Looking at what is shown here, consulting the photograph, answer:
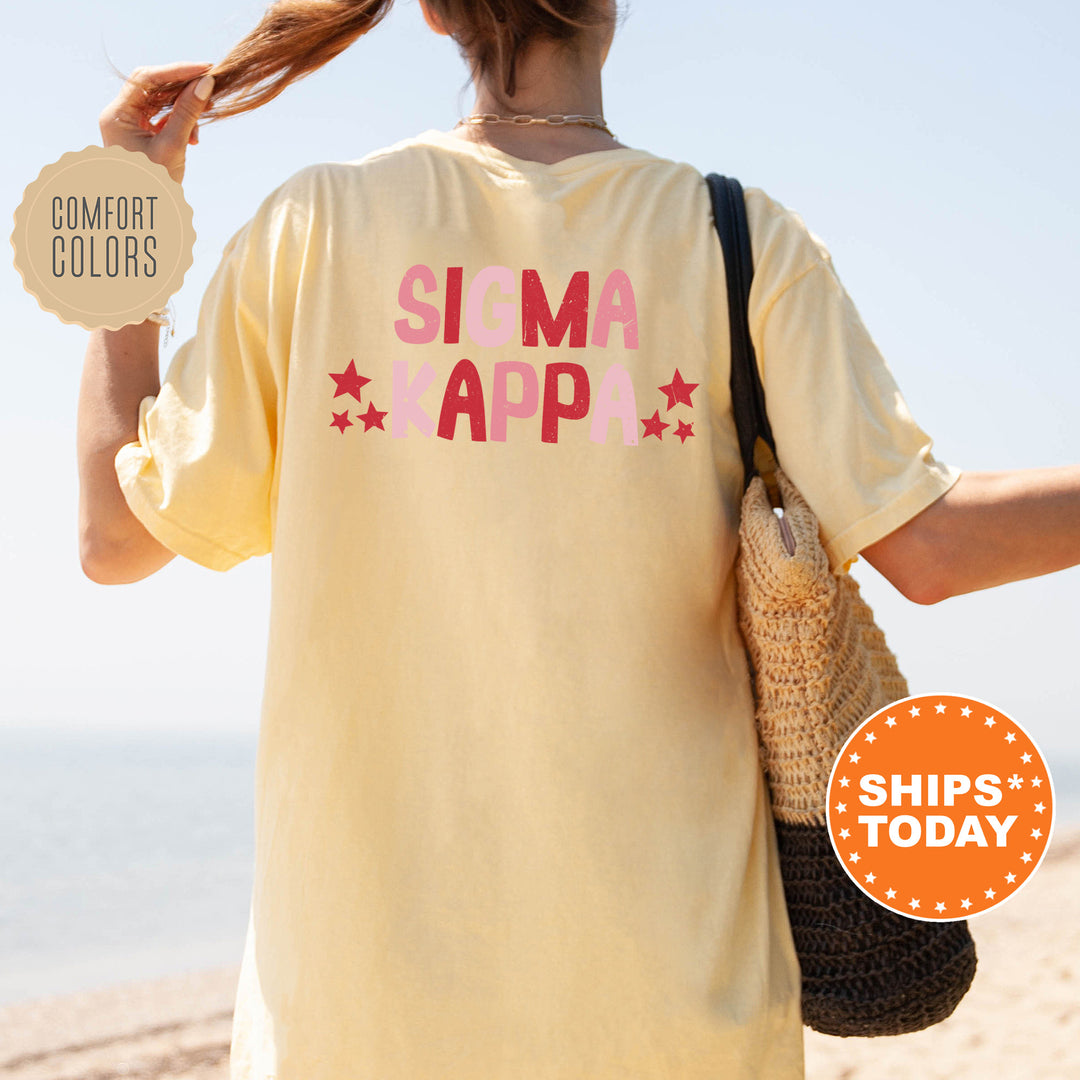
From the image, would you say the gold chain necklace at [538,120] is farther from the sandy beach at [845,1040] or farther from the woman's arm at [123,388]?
the sandy beach at [845,1040]

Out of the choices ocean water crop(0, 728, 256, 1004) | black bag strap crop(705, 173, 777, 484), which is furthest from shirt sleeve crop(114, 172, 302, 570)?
ocean water crop(0, 728, 256, 1004)

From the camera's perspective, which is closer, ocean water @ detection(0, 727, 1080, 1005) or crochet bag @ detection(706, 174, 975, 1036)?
crochet bag @ detection(706, 174, 975, 1036)

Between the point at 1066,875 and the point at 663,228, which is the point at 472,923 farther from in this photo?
the point at 1066,875

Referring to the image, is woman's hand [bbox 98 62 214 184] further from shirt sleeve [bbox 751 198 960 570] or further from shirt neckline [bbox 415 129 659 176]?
shirt sleeve [bbox 751 198 960 570]

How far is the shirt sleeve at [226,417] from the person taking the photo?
1.12m

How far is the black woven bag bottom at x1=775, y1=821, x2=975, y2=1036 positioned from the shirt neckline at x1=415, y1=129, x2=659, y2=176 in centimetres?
68

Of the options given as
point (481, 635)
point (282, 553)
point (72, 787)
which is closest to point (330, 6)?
point (282, 553)

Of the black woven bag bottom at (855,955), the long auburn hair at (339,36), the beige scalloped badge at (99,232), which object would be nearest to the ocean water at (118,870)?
the beige scalloped badge at (99,232)

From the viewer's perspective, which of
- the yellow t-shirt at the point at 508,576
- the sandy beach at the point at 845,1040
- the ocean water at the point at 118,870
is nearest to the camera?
the yellow t-shirt at the point at 508,576

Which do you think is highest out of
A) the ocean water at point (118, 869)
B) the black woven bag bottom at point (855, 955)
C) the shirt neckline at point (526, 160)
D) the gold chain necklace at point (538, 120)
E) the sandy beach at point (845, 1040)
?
A: the gold chain necklace at point (538, 120)

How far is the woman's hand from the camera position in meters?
1.30

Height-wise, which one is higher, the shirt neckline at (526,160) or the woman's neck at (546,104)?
the woman's neck at (546,104)

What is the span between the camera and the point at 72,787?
18.3 meters

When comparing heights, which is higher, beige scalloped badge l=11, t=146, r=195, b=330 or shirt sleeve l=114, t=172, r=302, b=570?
beige scalloped badge l=11, t=146, r=195, b=330
